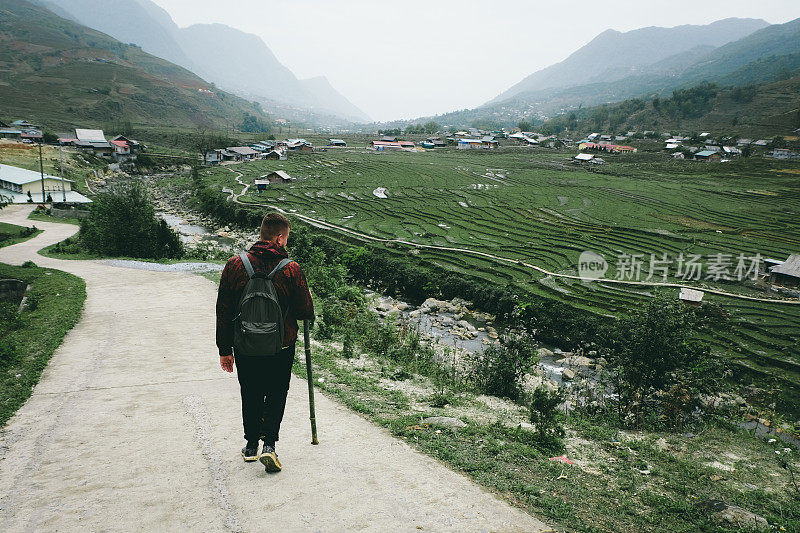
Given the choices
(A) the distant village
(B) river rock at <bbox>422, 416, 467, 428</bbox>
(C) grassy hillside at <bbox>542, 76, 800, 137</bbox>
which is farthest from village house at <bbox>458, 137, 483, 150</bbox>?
(B) river rock at <bbox>422, 416, 467, 428</bbox>

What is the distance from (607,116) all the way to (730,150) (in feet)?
281

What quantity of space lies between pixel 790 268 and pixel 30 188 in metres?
69.4

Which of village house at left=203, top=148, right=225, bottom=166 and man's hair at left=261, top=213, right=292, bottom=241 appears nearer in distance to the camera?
man's hair at left=261, top=213, right=292, bottom=241

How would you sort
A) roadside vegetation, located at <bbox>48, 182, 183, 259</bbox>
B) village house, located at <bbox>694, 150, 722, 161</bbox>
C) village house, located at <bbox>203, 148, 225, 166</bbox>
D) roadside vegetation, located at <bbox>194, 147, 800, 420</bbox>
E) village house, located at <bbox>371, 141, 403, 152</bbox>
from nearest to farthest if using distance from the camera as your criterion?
roadside vegetation, located at <bbox>48, 182, 183, 259</bbox> → roadside vegetation, located at <bbox>194, 147, 800, 420</bbox> → village house, located at <bbox>203, 148, 225, 166</bbox> → village house, located at <bbox>694, 150, 722, 161</bbox> → village house, located at <bbox>371, 141, 403, 152</bbox>

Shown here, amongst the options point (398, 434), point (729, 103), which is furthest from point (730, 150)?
point (398, 434)

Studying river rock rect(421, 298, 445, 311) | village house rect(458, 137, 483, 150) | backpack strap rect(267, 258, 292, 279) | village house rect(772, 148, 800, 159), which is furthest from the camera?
village house rect(458, 137, 483, 150)

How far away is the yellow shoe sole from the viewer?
4.30 m

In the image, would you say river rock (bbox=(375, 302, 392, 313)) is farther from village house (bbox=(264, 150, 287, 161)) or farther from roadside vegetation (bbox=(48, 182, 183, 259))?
village house (bbox=(264, 150, 287, 161))

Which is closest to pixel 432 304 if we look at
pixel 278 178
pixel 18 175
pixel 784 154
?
pixel 18 175

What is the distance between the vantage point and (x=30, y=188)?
44.5 metres

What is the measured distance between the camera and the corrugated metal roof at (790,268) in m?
27.4

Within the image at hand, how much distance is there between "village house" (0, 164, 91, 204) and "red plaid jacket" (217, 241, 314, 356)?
49607 mm

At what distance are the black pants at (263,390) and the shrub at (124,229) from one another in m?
21.7

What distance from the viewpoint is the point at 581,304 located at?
83.5ft
